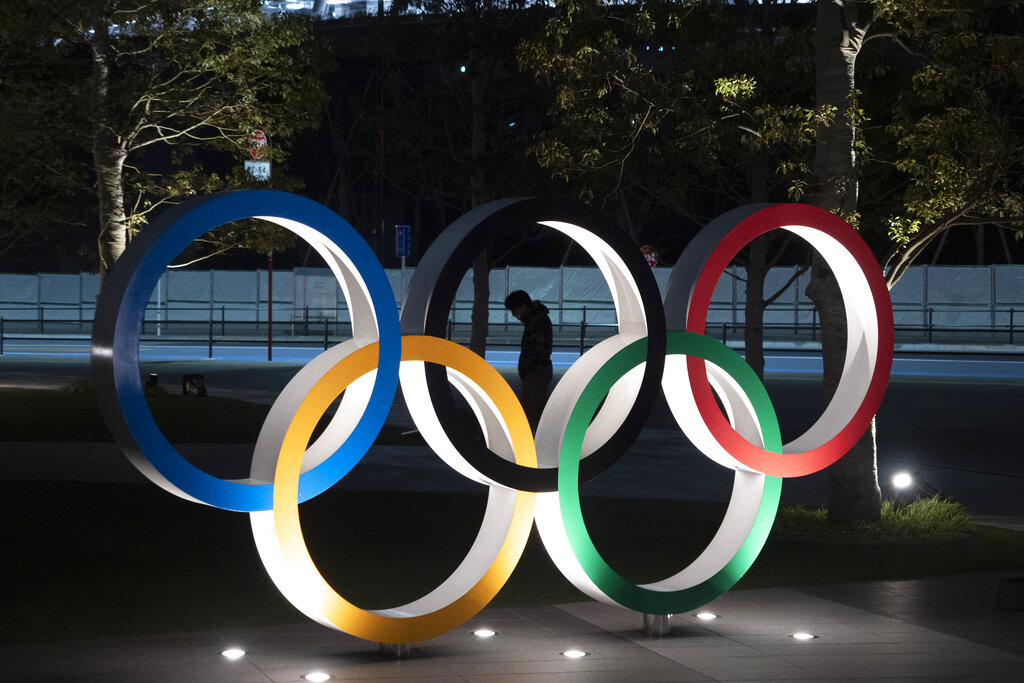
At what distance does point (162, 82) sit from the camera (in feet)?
74.5

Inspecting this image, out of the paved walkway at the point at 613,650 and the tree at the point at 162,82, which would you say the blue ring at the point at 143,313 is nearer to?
the paved walkway at the point at 613,650

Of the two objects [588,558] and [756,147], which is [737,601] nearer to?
[588,558]

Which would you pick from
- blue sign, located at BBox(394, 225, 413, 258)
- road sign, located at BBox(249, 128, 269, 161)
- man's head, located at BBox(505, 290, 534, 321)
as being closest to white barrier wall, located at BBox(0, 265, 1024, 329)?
blue sign, located at BBox(394, 225, 413, 258)

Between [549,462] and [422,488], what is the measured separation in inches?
248

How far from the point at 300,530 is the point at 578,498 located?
1.67 metres

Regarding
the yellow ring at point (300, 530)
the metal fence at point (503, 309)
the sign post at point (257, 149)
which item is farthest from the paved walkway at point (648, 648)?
the metal fence at point (503, 309)

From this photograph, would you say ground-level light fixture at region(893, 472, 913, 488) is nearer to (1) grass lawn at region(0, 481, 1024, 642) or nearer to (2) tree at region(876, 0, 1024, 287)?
(1) grass lawn at region(0, 481, 1024, 642)

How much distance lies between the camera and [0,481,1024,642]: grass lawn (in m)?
8.36

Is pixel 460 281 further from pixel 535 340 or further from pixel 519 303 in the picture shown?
pixel 535 340

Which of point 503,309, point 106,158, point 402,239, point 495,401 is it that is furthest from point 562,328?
point 495,401

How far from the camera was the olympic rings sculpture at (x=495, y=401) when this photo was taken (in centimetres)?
643

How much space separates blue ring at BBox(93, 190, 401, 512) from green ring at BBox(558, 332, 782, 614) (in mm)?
1167

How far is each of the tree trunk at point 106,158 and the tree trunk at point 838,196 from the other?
13.9 metres

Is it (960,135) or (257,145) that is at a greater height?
(257,145)
